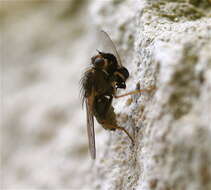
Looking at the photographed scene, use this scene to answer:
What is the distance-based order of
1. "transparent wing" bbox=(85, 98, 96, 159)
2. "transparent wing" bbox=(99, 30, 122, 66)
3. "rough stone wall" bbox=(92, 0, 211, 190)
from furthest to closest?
"transparent wing" bbox=(99, 30, 122, 66) < "transparent wing" bbox=(85, 98, 96, 159) < "rough stone wall" bbox=(92, 0, 211, 190)

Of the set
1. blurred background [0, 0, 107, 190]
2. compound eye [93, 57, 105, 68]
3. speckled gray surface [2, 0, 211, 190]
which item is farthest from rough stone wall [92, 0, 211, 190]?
blurred background [0, 0, 107, 190]

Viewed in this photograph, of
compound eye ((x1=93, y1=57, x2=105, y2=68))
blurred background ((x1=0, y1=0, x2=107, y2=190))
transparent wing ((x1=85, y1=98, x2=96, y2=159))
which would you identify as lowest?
blurred background ((x1=0, y1=0, x2=107, y2=190))

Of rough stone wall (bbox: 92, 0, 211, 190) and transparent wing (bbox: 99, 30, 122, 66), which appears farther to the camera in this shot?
transparent wing (bbox: 99, 30, 122, 66)

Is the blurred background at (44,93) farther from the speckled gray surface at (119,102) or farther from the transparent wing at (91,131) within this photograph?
the transparent wing at (91,131)

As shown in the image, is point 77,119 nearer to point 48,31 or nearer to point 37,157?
point 37,157

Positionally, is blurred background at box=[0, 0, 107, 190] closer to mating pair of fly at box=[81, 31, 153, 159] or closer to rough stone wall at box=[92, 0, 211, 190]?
mating pair of fly at box=[81, 31, 153, 159]

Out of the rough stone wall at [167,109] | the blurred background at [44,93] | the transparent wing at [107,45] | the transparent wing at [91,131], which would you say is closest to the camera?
the rough stone wall at [167,109]

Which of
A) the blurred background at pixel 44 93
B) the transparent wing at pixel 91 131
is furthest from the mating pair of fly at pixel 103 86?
the blurred background at pixel 44 93
